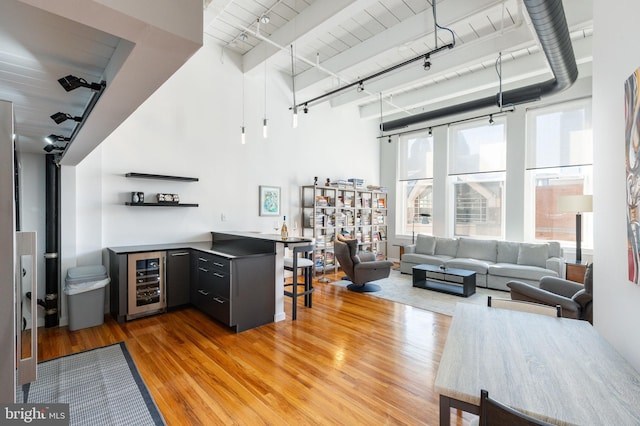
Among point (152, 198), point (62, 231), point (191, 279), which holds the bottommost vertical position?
point (191, 279)

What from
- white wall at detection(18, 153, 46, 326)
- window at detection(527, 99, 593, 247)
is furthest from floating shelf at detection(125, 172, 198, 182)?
window at detection(527, 99, 593, 247)

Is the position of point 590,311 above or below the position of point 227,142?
below

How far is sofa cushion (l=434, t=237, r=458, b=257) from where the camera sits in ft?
20.7

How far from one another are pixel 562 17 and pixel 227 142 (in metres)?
4.52

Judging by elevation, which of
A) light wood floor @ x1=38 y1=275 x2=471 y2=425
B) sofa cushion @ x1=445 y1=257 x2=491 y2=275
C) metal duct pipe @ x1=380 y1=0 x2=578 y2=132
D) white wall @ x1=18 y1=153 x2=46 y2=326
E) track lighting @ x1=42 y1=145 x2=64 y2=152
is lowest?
light wood floor @ x1=38 y1=275 x2=471 y2=425

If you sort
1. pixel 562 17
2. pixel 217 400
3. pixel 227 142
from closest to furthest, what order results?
pixel 217 400 → pixel 562 17 → pixel 227 142

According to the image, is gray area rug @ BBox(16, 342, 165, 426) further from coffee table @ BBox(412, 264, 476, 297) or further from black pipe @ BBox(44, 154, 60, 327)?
coffee table @ BBox(412, 264, 476, 297)

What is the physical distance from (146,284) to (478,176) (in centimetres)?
660

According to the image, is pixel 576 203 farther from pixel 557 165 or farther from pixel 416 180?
pixel 416 180

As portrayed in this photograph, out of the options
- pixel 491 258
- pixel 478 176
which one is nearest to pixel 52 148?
pixel 491 258

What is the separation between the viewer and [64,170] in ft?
11.8

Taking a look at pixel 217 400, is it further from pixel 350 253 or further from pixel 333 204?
pixel 333 204

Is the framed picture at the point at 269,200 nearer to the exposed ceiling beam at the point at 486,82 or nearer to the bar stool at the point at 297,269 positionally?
the bar stool at the point at 297,269

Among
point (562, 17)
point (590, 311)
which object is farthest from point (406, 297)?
point (562, 17)
